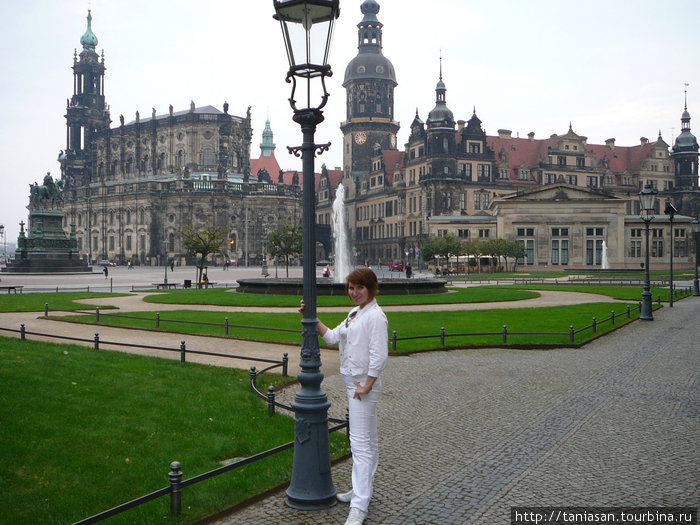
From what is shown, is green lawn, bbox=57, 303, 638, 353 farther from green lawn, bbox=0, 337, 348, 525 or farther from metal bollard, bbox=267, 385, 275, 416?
metal bollard, bbox=267, 385, 275, 416

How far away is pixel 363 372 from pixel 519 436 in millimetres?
4129

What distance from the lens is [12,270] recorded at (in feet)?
236

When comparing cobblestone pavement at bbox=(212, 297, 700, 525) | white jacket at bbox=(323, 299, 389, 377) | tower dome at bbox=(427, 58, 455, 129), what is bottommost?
cobblestone pavement at bbox=(212, 297, 700, 525)

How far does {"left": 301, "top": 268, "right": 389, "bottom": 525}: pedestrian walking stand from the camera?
6.40 meters

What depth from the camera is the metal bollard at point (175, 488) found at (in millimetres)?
6388

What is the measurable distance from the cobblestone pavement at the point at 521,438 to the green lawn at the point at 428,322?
232 cm

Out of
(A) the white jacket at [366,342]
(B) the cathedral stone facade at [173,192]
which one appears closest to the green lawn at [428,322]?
(A) the white jacket at [366,342]

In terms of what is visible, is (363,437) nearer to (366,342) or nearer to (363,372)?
(363,372)

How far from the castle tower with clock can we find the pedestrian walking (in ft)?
380

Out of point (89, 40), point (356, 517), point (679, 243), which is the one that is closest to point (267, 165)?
point (89, 40)

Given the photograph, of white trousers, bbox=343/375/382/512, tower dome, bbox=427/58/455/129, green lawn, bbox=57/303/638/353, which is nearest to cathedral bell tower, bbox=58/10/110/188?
tower dome, bbox=427/58/455/129

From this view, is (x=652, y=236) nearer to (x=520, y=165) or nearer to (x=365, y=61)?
(x=520, y=165)

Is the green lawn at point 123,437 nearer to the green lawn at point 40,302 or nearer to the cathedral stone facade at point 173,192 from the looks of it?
the green lawn at point 40,302

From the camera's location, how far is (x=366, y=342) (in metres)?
6.46
